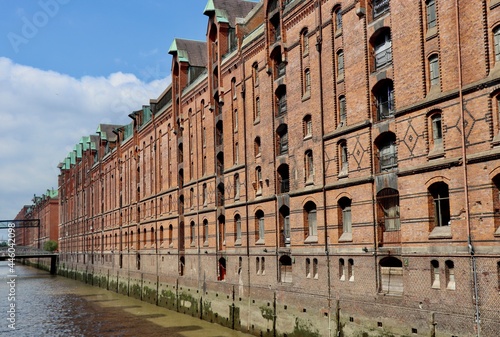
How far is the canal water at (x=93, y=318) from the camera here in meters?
31.3

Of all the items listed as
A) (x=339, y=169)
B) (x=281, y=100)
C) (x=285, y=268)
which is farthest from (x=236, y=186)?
(x=339, y=169)

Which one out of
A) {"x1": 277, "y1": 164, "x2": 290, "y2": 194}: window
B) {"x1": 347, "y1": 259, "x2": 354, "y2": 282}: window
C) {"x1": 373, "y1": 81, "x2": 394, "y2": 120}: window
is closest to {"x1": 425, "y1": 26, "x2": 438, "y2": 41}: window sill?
{"x1": 373, "y1": 81, "x2": 394, "y2": 120}: window

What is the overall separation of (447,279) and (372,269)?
3700mm

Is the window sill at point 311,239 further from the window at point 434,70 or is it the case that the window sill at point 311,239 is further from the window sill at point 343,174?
the window at point 434,70

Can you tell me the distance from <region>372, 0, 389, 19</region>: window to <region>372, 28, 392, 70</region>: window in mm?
652

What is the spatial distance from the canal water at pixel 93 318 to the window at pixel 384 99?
1246 centimetres

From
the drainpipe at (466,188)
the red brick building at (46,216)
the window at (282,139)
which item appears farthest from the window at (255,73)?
the red brick building at (46,216)

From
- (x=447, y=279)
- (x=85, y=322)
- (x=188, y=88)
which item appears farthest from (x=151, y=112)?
(x=447, y=279)

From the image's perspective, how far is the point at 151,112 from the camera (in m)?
49.3

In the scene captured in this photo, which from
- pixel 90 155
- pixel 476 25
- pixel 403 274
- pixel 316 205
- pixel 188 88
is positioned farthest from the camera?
pixel 90 155

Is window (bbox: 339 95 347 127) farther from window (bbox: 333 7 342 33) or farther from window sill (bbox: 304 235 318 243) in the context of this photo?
Answer: window sill (bbox: 304 235 318 243)

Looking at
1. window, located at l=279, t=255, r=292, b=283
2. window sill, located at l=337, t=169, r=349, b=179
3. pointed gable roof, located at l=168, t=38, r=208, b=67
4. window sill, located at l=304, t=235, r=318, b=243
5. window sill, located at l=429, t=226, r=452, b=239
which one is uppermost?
pointed gable roof, located at l=168, t=38, r=208, b=67

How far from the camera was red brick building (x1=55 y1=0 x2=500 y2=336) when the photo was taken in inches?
653

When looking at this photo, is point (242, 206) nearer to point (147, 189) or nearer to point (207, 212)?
point (207, 212)
